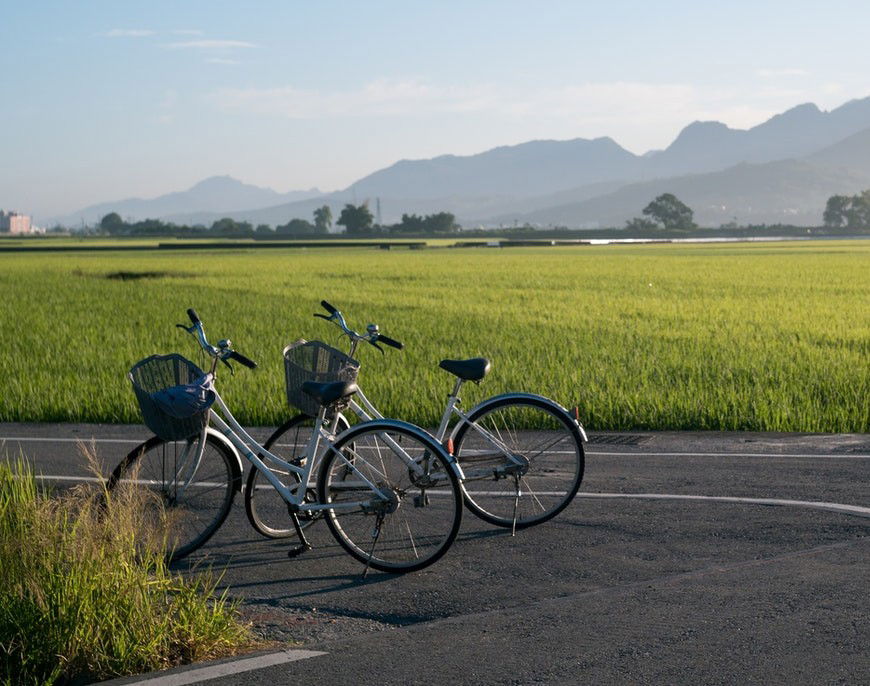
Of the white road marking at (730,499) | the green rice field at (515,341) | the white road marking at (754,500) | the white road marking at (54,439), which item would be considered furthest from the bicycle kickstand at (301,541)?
the green rice field at (515,341)

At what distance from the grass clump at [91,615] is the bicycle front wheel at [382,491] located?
1.22 meters

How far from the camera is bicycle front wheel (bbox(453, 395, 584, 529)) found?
822 cm

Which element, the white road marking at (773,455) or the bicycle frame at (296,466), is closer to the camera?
the bicycle frame at (296,466)

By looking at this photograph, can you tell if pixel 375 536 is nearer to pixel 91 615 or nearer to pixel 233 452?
pixel 233 452

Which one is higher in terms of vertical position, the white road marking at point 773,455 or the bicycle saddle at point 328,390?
the bicycle saddle at point 328,390

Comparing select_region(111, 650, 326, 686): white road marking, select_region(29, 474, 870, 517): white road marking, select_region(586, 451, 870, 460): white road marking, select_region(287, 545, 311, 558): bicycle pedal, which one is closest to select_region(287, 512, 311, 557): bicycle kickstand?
select_region(287, 545, 311, 558): bicycle pedal

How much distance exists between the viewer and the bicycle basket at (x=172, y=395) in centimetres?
719

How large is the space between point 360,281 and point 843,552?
151 ft

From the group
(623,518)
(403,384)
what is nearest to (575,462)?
(623,518)

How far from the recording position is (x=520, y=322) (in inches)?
1140

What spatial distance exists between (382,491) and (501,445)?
44.6 inches

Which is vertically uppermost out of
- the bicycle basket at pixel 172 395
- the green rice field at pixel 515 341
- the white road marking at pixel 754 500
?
the bicycle basket at pixel 172 395

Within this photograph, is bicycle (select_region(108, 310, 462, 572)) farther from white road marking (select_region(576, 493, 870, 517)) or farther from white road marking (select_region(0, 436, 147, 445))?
white road marking (select_region(0, 436, 147, 445))

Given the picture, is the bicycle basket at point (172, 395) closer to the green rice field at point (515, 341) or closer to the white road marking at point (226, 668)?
the white road marking at point (226, 668)
